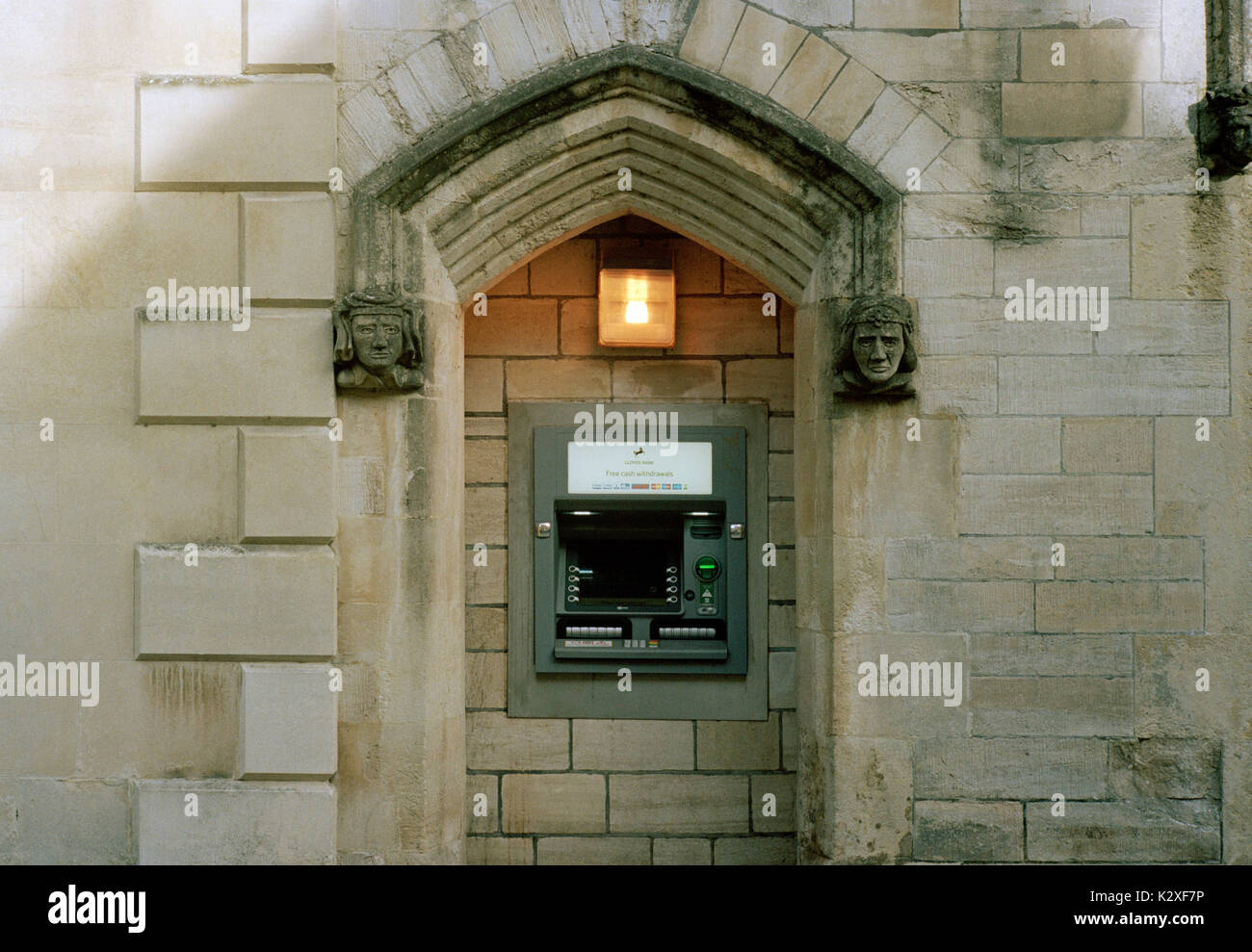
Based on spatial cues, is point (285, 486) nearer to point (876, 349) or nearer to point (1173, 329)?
point (876, 349)

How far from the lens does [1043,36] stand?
4.45 m

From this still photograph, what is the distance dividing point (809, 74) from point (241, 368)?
264cm

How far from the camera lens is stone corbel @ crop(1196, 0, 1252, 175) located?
428 cm

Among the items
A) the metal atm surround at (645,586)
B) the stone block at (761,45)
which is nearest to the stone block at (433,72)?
the stone block at (761,45)

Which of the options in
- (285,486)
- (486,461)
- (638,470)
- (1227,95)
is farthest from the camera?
(486,461)

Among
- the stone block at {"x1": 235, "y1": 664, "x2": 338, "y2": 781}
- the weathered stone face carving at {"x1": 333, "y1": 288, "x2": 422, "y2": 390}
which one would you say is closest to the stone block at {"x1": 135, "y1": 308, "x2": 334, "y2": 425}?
the weathered stone face carving at {"x1": 333, "y1": 288, "x2": 422, "y2": 390}

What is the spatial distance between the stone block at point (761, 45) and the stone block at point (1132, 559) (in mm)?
2290

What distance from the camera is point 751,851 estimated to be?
496 cm

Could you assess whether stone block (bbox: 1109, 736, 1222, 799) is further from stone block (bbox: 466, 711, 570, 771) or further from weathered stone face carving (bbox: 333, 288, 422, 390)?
weathered stone face carving (bbox: 333, 288, 422, 390)

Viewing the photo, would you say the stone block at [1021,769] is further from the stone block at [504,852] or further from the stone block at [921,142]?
the stone block at [921,142]

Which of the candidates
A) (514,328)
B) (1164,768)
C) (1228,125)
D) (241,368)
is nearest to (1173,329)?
(1228,125)

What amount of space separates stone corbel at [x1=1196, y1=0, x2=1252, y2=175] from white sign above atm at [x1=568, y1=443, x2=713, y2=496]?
95.7 inches

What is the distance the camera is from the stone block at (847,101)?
4453 mm

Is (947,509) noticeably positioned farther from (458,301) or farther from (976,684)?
(458,301)
